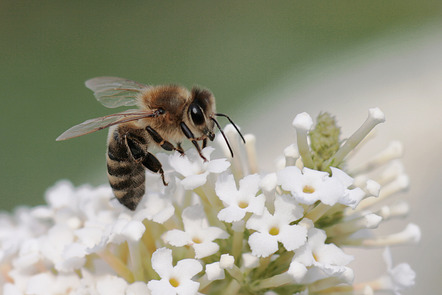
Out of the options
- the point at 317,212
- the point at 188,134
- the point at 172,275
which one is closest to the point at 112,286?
the point at 172,275

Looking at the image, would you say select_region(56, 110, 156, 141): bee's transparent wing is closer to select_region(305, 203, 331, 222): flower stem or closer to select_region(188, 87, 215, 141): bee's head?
select_region(188, 87, 215, 141): bee's head

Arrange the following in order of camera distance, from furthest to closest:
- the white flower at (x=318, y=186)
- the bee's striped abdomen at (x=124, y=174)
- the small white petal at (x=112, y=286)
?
1. the bee's striped abdomen at (x=124, y=174)
2. the small white petal at (x=112, y=286)
3. the white flower at (x=318, y=186)

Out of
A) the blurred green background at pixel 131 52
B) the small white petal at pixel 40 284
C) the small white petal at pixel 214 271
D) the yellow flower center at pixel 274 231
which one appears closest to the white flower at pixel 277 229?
the yellow flower center at pixel 274 231

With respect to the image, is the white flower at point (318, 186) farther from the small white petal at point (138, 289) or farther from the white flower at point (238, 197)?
the small white petal at point (138, 289)

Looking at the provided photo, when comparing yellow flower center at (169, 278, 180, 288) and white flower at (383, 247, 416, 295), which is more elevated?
yellow flower center at (169, 278, 180, 288)

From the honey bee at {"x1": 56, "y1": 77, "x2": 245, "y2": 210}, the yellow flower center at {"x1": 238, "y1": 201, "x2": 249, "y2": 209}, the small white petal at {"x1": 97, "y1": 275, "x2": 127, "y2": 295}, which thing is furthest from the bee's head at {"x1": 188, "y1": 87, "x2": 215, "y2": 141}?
the small white petal at {"x1": 97, "y1": 275, "x2": 127, "y2": 295}

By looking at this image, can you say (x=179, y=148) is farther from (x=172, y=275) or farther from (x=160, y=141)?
(x=172, y=275)
